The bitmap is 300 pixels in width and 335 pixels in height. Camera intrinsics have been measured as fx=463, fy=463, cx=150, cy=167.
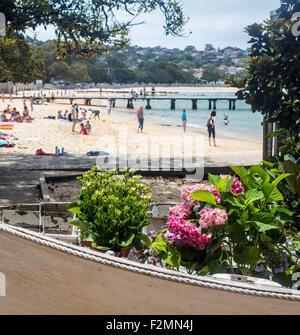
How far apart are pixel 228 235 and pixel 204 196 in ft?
0.86

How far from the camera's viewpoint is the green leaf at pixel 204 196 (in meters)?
2.72

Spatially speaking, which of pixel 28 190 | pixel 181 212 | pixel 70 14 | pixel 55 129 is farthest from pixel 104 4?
pixel 55 129

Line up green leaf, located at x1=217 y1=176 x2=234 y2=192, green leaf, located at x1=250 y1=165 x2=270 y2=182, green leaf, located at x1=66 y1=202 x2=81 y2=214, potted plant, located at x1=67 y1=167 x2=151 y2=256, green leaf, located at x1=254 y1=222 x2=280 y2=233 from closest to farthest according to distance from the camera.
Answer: green leaf, located at x1=254 y1=222 x2=280 y2=233 < green leaf, located at x1=217 y1=176 x2=234 y2=192 < potted plant, located at x1=67 y1=167 x2=151 y2=256 < green leaf, located at x1=250 y1=165 x2=270 y2=182 < green leaf, located at x1=66 y1=202 x2=81 y2=214

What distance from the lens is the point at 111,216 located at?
2.89m

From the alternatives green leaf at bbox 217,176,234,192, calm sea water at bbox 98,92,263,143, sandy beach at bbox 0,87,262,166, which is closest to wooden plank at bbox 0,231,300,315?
green leaf at bbox 217,176,234,192

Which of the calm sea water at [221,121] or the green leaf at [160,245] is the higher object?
the green leaf at [160,245]

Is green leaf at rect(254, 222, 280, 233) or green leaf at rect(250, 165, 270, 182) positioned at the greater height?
green leaf at rect(250, 165, 270, 182)

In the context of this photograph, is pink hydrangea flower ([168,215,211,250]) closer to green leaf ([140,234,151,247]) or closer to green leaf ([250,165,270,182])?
green leaf ([140,234,151,247])

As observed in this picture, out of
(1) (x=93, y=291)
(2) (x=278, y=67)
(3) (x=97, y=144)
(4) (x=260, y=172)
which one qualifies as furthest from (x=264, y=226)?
(3) (x=97, y=144)

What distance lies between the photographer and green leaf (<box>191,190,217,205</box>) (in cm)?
272

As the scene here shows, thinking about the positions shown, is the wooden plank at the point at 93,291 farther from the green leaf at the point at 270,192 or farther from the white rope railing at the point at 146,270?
the green leaf at the point at 270,192

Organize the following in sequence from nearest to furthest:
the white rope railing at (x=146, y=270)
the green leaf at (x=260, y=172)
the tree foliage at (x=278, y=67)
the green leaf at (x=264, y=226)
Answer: the white rope railing at (x=146, y=270) → the green leaf at (x=264, y=226) → the green leaf at (x=260, y=172) → the tree foliage at (x=278, y=67)

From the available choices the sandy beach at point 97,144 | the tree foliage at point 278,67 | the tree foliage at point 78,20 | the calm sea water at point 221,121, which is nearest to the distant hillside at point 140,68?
the calm sea water at point 221,121
